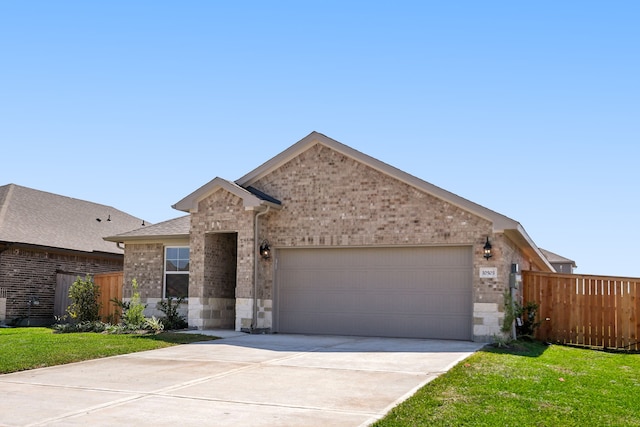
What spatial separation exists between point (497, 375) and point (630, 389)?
1943 mm

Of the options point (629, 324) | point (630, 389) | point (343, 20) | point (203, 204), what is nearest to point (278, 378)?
point (630, 389)

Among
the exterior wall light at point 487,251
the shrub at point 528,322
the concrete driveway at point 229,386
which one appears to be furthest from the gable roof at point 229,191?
the shrub at point 528,322

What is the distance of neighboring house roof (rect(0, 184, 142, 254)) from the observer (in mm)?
23781

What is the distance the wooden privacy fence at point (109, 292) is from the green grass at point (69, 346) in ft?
13.0

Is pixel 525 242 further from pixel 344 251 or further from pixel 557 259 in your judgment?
pixel 557 259

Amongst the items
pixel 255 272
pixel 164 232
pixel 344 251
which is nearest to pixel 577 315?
pixel 344 251

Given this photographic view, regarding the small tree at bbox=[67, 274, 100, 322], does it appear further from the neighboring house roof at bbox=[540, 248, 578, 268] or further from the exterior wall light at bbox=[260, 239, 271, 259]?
the neighboring house roof at bbox=[540, 248, 578, 268]

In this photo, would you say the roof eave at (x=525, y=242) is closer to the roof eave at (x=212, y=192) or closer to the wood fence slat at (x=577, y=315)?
the wood fence slat at (x=577, y=315)

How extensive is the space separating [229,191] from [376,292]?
4.90m

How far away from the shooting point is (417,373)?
34.7ft

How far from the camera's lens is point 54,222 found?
1023 inches

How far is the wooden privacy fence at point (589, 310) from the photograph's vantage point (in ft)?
54.5

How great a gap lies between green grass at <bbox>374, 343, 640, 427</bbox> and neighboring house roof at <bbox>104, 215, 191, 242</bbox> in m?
10.7

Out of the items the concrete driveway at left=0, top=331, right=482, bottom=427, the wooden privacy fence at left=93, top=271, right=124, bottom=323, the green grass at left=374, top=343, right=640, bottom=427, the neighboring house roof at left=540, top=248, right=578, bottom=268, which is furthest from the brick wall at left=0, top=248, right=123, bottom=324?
the neighboring house roof at left=540, top=248, right=578, bottom=268
